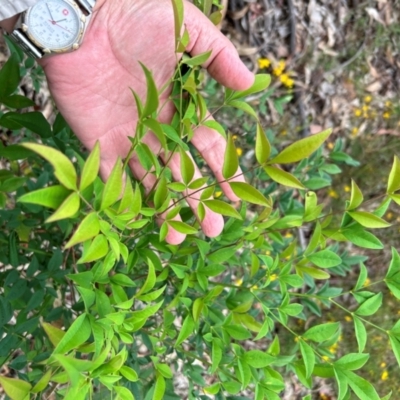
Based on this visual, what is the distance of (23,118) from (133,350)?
63 cm

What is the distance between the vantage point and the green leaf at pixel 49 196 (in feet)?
1.73

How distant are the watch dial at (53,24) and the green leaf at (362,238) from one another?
83cm

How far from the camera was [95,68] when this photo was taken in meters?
1.29

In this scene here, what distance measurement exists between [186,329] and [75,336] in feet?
0.94

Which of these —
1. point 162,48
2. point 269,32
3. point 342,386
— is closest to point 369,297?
point 342,386

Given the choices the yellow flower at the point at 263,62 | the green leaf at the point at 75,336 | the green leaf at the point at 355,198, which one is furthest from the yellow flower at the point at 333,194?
the green leaf at the point at 75,336

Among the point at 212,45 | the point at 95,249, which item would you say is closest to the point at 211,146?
the point at 212,45

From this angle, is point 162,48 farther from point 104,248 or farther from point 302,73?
point 302,73

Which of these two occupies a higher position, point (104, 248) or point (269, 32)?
point (104, 248)

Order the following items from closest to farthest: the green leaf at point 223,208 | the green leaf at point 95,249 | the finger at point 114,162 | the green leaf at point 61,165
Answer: the green leaf at point 61,165, the green leaf at point 95,249, the green leaf at point 223,208, the finger at point 114,162

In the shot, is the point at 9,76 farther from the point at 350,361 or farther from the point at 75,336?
the point at 350,361

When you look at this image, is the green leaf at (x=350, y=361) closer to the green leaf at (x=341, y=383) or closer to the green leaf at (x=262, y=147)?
the green leaf at (x=341, y=383)

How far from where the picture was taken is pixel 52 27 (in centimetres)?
124

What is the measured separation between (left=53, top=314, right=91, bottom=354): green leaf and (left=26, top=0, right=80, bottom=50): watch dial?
0.78 meters
